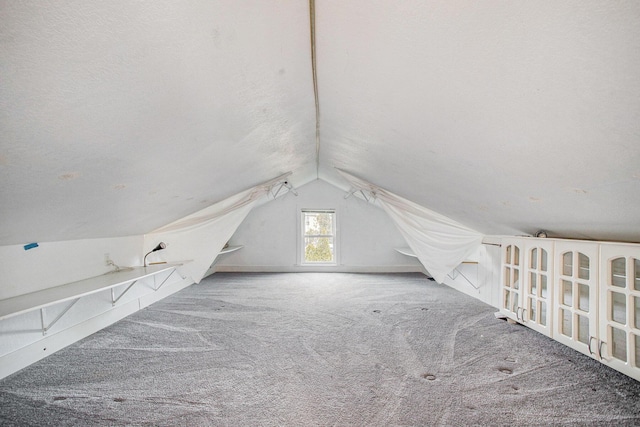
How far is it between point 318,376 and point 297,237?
4664 millimetres

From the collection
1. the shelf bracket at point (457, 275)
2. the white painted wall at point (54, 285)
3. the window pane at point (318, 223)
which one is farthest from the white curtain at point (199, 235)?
the shelf bracket at point (457, 275)

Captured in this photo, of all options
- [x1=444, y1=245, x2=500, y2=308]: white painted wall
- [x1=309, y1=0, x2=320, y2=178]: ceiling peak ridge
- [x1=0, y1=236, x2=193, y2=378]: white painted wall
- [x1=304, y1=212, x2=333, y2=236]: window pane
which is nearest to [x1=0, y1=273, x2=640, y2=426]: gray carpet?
[x1=0, y1=236, x2=193, y2=378]: white painted wall

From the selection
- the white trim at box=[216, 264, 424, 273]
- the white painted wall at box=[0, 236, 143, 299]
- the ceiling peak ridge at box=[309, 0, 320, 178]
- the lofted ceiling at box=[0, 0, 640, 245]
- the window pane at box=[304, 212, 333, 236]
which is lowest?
the white trim at box=[216, 264, 424, 273]

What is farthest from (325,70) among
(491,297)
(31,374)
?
(491,297)

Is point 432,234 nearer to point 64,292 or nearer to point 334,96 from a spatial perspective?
point 334,96

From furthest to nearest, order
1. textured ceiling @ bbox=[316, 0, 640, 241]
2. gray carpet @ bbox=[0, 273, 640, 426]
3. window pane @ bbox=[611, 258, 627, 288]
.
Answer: window pane @ bbox=[611, 258, 627, 288], gray carpet @ bbox=[0, 273, 640, 426], textured ceiling @ bbox=[316, 0, 640, 241]

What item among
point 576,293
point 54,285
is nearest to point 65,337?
point 54,285

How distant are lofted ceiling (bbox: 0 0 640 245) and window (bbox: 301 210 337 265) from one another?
422 centimetres

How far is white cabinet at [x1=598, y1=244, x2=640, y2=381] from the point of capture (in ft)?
6.87

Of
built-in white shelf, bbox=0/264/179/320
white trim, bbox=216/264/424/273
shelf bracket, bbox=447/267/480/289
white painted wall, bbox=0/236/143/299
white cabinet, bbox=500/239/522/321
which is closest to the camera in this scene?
built-in white shelf, bbox=0/264/179/320

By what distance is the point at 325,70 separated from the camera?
2.04 m

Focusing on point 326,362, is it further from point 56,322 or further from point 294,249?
point 294,249

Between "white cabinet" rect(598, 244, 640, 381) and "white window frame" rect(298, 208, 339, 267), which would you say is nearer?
"white cabinet" rect(598, 244, 640, 381)

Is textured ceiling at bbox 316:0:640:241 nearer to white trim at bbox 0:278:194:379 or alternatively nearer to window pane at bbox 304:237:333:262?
white trim at bbox 0:278:194:379
